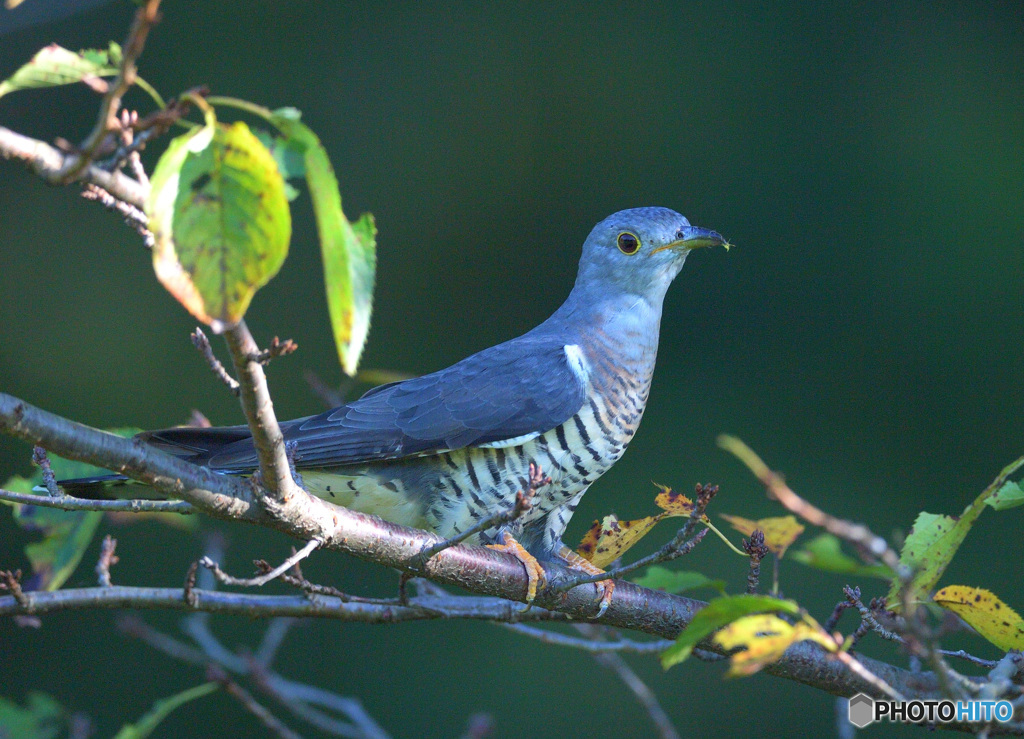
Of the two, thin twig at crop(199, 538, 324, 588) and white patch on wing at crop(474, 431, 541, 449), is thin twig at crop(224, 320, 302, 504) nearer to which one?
thin twig at crop(199, 538, 324, 588)

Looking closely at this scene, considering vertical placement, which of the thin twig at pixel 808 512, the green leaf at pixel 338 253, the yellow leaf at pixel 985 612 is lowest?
the yellow leaf at pixel 985 612

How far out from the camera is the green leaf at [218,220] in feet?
2.67

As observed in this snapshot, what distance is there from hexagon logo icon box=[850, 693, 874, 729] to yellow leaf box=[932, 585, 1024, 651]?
0.35 m

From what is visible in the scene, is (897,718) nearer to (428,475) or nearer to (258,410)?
(258,410)

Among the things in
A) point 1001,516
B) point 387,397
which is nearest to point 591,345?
point 387,397

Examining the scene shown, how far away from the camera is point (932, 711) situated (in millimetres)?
1438

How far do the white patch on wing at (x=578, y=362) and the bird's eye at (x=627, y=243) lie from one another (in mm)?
332

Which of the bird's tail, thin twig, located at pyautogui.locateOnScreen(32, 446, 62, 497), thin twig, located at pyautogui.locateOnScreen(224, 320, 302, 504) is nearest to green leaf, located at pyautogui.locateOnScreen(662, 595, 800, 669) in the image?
thin twig, located at pyautogui.locateOnScreen(224, 320, 302, 504)

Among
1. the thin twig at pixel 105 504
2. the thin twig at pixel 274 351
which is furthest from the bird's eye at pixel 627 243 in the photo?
the thin twig at pixel 274 351

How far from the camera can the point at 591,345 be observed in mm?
2469

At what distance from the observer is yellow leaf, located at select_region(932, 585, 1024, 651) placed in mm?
1387

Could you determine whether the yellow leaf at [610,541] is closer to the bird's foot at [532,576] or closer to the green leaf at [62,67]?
the bird's foot at [532,576]

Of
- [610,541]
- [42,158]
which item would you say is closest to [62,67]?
[42,158]

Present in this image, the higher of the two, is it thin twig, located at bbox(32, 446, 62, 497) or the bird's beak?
the bird's beak
